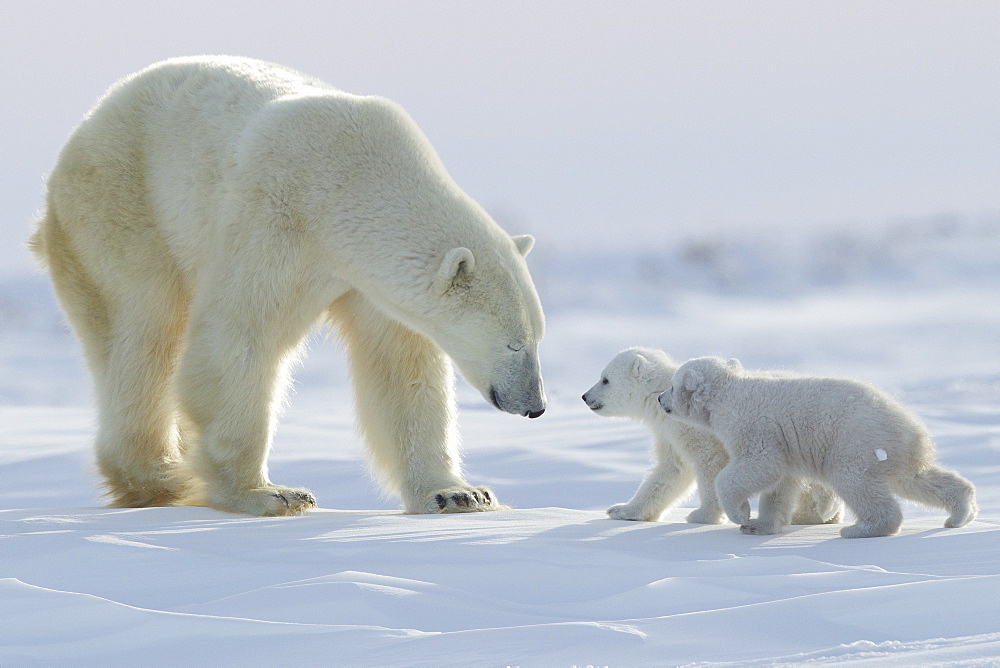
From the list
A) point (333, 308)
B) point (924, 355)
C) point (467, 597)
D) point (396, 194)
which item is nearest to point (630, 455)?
point (333, 308)

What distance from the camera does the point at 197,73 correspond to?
5516mm

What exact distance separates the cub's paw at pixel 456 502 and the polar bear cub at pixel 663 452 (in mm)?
631

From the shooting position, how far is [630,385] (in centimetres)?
505

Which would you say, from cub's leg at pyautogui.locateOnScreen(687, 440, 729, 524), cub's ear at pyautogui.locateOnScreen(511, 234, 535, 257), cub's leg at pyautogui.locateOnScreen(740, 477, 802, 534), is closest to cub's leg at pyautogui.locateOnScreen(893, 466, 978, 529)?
cub's leg at pyautogui.locateOnScreen(740, 477, 802, 534)

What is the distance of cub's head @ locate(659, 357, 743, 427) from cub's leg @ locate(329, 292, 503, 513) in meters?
1.06

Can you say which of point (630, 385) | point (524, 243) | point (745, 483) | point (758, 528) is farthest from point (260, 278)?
point (758, 528)

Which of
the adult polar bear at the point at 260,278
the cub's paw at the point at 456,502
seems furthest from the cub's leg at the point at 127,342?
the cub's paw at the point at 456,502

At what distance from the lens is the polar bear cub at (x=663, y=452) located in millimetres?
4629

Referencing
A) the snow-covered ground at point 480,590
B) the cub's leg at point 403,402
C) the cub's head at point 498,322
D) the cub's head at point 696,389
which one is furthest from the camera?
the cub's leg at point 403,402

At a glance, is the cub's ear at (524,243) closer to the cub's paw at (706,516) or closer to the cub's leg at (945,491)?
the cub's paw at (706,516)

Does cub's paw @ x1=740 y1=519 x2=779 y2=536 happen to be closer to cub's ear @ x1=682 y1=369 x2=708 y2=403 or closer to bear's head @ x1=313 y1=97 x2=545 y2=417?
cub's ear @ x1=682 y1=369 x2=708 y2=403

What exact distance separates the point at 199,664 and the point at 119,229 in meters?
3.21

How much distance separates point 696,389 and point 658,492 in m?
0.51

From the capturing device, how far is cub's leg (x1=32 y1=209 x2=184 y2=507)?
539 cm
